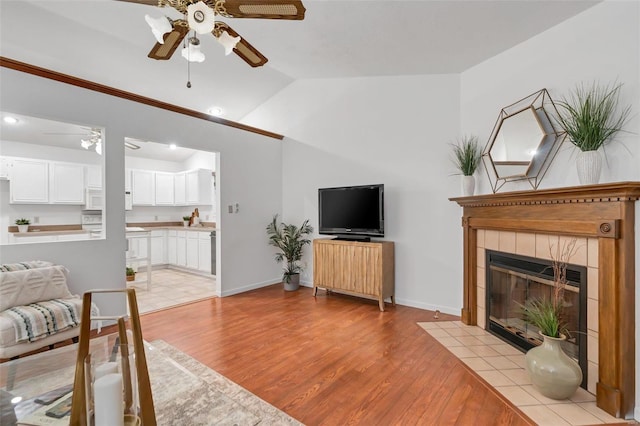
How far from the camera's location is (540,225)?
2373mm

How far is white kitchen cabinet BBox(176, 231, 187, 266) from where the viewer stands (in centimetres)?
602

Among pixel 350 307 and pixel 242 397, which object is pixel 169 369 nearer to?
pixel 242 397

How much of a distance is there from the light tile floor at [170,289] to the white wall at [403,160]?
1.77m

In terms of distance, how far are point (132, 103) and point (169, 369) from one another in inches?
115

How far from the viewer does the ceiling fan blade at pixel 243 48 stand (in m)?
2.10

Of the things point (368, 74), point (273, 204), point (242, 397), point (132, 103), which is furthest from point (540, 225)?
point (132, 103)

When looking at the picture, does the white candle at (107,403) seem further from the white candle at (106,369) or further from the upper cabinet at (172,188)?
the upper cabinet at (172,188)

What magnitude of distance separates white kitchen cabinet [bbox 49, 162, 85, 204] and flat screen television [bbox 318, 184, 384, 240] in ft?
14.4

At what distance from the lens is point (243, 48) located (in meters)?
2.31

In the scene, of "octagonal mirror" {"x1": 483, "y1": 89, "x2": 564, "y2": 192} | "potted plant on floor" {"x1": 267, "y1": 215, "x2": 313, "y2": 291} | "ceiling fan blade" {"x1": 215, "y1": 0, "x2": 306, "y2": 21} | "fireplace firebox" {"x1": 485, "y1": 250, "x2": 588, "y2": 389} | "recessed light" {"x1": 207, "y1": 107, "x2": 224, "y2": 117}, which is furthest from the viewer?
"recessed light" {"x1": 207, "y1": 107, "x2": 224, "y2": 117}

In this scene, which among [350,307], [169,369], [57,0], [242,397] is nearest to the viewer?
[169,369]

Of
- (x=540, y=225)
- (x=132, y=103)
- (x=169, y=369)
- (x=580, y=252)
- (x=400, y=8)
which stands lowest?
(x=169, y=369)

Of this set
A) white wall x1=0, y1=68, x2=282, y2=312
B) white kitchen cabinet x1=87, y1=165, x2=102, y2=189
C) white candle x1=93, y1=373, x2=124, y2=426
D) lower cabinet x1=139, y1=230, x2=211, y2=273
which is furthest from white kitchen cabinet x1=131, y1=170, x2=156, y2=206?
white candle x1=93, y1=373, x2=124, y2=426

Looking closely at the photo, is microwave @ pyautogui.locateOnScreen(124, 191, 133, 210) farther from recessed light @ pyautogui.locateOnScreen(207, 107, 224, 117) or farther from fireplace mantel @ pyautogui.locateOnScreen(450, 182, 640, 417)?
fireplace mantel @ pyautogui.locateOnScreen(450, 182, 640, 417)
